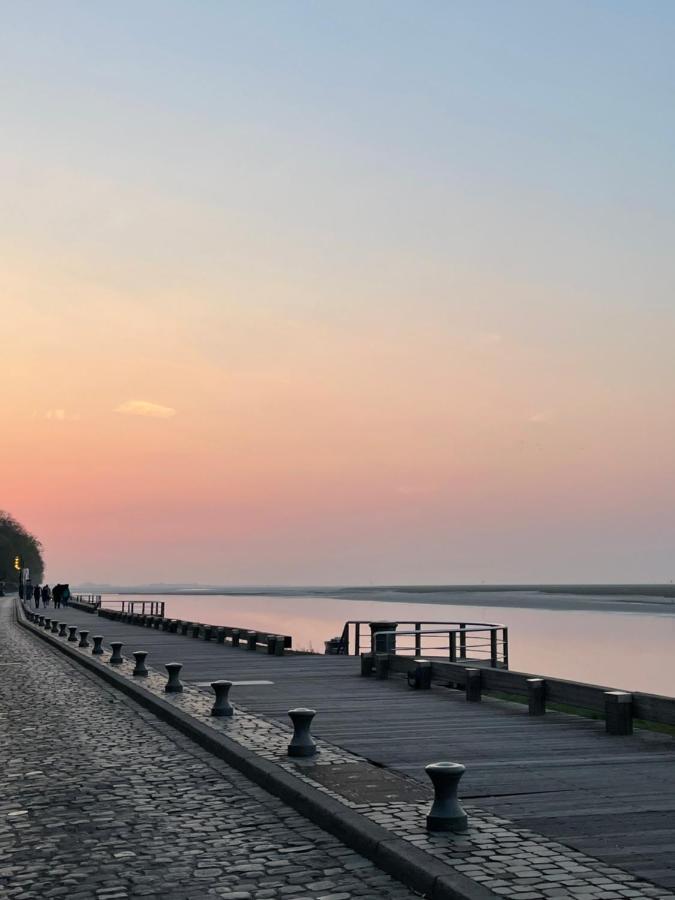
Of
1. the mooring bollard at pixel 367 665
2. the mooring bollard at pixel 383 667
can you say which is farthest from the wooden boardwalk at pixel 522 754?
the mooring bollard at pixel 367 665

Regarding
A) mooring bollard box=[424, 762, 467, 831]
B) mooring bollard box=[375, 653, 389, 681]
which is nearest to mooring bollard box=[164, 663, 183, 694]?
mooring bollard box=[375, 653, 389, 681]

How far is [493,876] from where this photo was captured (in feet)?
21.4

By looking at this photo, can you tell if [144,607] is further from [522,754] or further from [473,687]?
[522,754]

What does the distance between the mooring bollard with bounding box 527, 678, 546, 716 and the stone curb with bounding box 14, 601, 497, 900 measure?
14.6 ft

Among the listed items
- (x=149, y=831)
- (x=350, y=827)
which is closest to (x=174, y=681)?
Answer: (x=149, y=831)

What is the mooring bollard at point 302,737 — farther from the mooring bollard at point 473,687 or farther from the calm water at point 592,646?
the calm water at point 592,646

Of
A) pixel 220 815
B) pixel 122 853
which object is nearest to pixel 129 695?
pixel 220 815

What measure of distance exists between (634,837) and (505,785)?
2.16 metres

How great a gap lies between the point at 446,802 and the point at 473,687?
876 centimetres

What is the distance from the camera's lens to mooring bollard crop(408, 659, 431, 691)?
18391mm

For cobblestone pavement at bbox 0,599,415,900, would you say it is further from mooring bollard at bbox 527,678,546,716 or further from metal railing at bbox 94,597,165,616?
metal railing at bbox 94,597,165,616

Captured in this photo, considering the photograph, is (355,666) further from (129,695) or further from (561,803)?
(561,803)

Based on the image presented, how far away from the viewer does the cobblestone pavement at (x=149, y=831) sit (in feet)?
22.3

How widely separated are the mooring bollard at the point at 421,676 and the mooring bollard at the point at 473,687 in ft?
6.32
